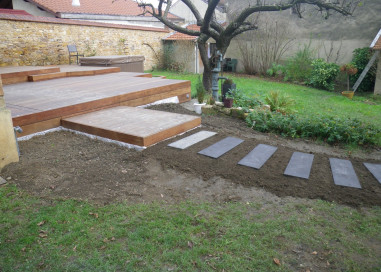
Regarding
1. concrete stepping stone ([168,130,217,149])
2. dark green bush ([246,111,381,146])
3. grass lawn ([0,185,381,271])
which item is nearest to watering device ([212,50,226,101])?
dark green bush ([246,111,381,146])

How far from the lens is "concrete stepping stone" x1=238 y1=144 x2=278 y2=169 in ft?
11.0

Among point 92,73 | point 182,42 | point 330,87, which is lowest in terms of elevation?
point 330,87

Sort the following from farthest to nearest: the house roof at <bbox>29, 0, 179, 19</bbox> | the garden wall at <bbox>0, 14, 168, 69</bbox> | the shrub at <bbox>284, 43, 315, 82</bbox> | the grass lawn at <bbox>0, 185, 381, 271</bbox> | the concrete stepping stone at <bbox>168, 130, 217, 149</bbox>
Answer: the house roof at <bbox>29, 0, 179, 19</bbox> → the shrub at <bbox>284, 43, 315, 82</bbox> → the garden wall at <bbox>0, 14, 168, 69</bbox> → the concrete stepping stone at <bbox>168, 130, 217, 149</bbox> → the grass lawn at <bbox>0, 185, 381, 271</bbox>

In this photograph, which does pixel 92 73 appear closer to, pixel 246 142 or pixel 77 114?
pixel 77 114

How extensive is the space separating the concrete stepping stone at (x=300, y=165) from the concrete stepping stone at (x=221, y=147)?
29.7 inches

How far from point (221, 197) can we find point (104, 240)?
1127mm

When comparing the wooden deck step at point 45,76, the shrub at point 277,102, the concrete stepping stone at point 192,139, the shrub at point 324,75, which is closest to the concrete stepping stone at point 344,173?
the concrete stepping stone at point 192,139

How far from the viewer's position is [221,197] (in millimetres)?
2809

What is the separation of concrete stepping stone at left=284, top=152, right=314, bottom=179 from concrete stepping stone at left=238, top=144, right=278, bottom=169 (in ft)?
0.90

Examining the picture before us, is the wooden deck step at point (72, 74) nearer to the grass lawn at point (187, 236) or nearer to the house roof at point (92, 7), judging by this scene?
the grass lawn at point (187, 236)

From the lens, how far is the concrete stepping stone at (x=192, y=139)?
3.81 metres

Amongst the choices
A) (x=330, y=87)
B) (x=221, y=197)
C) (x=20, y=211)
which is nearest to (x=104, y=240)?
(x=20, y=211)

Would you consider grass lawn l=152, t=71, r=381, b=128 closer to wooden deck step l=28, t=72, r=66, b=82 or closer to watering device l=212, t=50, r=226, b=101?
watering device l=212, t=50, r=226, b=101

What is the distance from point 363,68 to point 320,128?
8.98 metres
